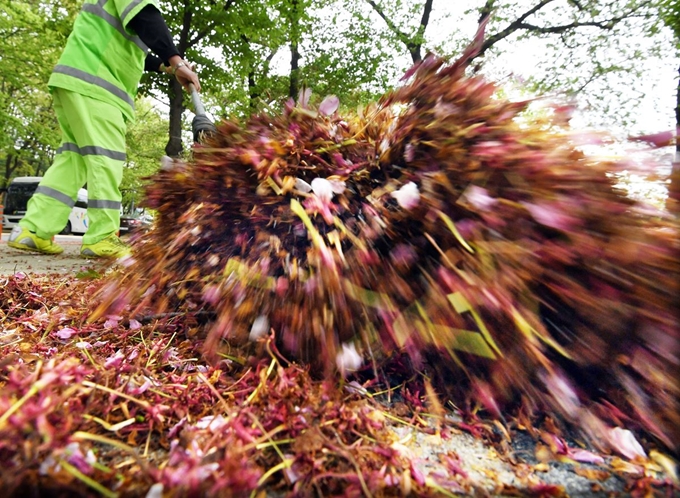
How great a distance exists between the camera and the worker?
299 centimetres

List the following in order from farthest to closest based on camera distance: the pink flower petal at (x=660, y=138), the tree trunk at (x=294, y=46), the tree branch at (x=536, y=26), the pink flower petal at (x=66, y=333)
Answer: the tree branch at (x=536, y=26)
the tree trunk at (x=294, y=46)
the pink flower petal at (x=66, y=333)
the pink flower petal at (x=660, y=138)

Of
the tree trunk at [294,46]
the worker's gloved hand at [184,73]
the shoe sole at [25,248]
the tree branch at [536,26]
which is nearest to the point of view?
the worker's gloved hand at [184,73]

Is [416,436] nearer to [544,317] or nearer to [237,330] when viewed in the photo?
[544,317]

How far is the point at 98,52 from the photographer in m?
3.23

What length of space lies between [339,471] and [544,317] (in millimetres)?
600

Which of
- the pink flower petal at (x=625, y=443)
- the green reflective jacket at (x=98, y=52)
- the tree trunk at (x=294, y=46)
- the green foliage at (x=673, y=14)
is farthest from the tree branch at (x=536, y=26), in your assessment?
the pink flower petal at (x=625, y=443)

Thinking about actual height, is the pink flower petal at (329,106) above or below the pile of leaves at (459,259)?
above

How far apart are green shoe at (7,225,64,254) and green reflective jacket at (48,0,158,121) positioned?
1.46 m

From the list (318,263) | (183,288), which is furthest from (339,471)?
(183,288)

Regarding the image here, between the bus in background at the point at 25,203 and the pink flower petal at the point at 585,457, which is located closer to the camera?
the pink flower petal at the point at 585,457

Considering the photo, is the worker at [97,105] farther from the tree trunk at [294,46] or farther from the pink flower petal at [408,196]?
the tree trunk at [294,46]

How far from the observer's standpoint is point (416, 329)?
0.93 meters

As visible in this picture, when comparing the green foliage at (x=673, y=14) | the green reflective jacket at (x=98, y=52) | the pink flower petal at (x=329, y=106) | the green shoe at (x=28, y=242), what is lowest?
the green shoe at (x=28, y=242)

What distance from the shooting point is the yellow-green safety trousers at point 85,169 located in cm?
325
